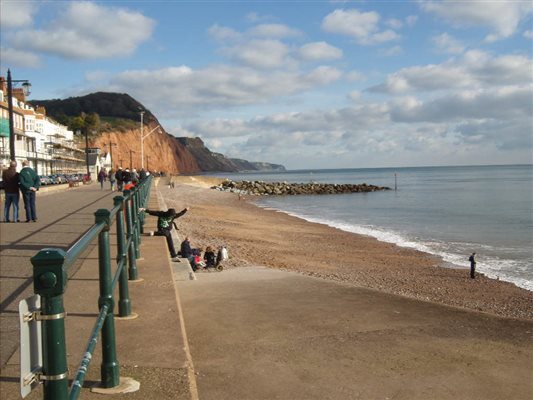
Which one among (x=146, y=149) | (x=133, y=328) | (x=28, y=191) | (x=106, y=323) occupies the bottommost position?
(x=133, y=328)

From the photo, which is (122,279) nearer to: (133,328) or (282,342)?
(133,328)

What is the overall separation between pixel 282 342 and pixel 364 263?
1236 cm

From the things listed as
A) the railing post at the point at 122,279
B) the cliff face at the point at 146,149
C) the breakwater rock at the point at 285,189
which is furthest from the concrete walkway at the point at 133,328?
the cliff face at the point at 146,149

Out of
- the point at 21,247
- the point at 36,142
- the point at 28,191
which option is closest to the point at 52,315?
the point at 21,247

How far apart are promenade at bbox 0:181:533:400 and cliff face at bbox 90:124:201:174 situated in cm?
10914

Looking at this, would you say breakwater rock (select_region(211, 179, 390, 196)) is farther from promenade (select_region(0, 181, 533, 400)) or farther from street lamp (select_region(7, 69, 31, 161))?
promenade (select_region(0, 181, 533, 400))

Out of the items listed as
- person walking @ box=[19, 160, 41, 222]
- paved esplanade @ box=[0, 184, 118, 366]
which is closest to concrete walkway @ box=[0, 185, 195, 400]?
paved esplanade @ box=[0, 184, 118, 366]

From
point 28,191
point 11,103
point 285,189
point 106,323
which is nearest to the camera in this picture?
point 106,323

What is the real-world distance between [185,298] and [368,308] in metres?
2.87

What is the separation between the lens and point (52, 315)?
77.0 inches

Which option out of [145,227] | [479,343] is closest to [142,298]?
[479,343]

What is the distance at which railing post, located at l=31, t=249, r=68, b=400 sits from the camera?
1.94 metres

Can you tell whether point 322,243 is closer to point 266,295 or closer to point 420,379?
point 266,295

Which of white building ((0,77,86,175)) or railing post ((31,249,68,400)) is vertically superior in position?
white building ((0,77,86,175))
